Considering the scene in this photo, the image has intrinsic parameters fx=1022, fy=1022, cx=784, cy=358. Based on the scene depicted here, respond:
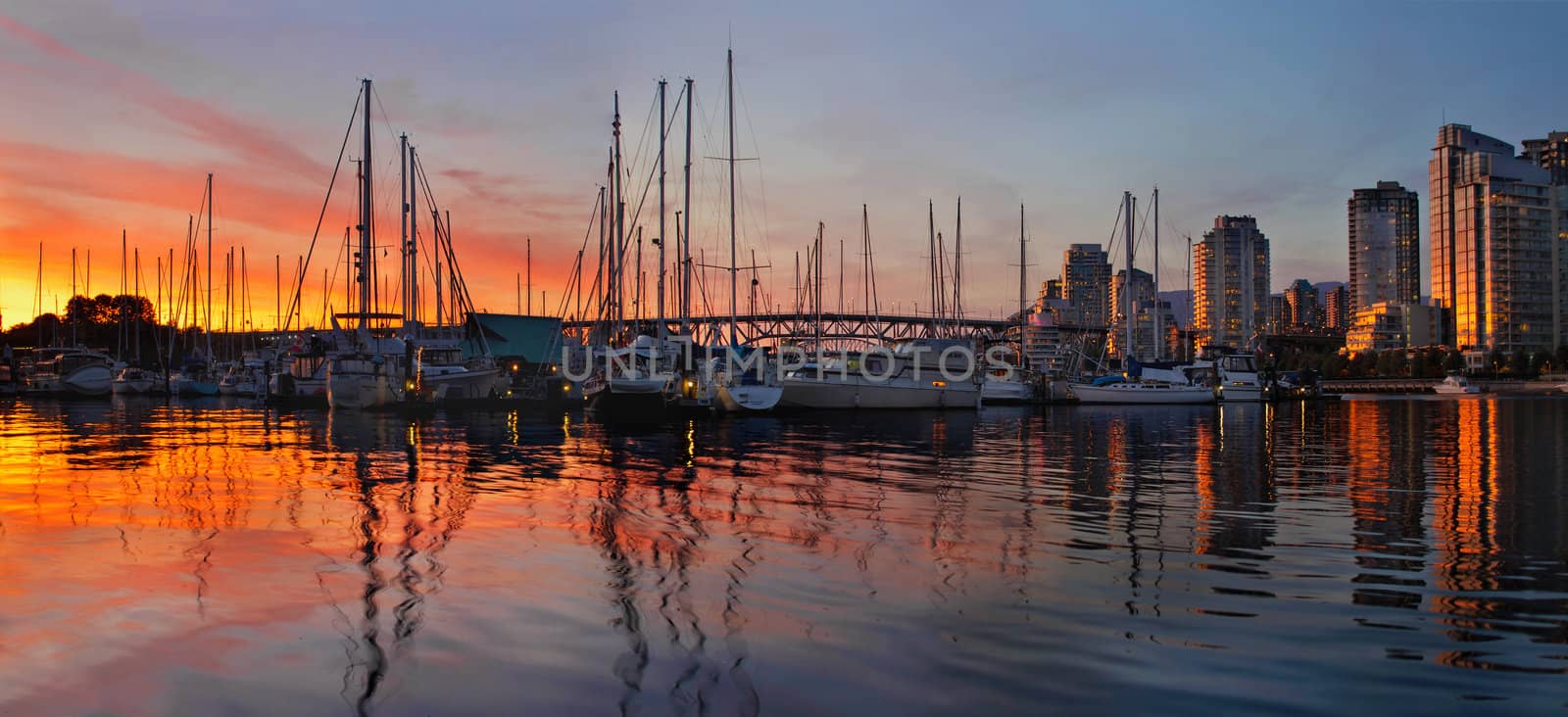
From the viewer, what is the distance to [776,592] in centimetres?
888

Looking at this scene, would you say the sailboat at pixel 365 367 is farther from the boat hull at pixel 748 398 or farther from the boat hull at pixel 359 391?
the boat hull at pixel 748 398

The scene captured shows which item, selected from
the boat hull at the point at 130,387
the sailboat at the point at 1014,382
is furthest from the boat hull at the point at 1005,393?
the boat hull at the point at 130,387

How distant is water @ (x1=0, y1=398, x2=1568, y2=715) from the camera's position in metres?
6.17

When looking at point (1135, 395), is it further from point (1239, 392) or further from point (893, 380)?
point (893, 380)

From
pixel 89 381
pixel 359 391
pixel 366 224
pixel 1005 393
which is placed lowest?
pixel 1005 393

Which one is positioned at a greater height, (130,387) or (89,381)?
(89,381)

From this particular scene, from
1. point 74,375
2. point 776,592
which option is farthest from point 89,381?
point 776,592

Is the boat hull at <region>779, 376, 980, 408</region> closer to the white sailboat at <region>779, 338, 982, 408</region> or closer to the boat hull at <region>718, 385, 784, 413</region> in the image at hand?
the white sailboat at <region>779, 338, 982, 408</region>

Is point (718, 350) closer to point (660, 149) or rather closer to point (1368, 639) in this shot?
point (660, 149)

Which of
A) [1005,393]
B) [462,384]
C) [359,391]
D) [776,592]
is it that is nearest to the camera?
[776,592]

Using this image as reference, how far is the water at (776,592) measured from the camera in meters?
6.17

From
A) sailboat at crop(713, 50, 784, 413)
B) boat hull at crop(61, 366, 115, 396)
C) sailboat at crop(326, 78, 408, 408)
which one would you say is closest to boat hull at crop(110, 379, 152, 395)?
boat hull at crop(61, 366, 115, 396)

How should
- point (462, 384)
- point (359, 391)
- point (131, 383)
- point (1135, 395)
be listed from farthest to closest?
point (1135, 395) → point (131, 383) → point (462, 384) → point (359, 391)

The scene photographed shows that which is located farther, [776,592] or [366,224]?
[366,224]
